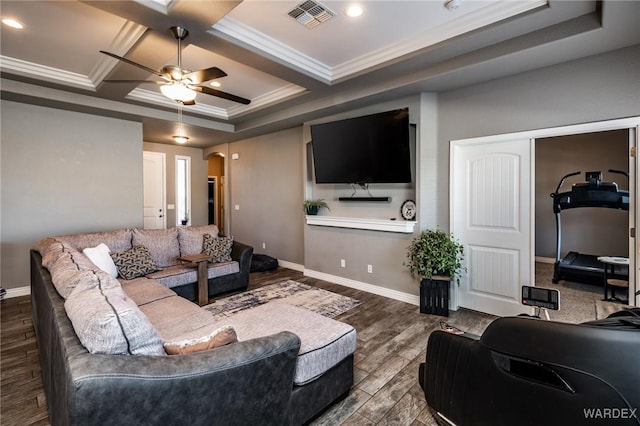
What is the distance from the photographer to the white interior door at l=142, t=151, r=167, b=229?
7145 millimetres

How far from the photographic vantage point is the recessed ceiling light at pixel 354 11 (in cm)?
261

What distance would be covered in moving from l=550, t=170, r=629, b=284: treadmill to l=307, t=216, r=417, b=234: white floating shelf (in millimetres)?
2885

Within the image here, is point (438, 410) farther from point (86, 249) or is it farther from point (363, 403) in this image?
point (86, 249)

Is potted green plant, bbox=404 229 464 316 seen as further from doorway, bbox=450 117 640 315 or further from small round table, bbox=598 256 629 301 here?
small round table, bbox=598 256 629 301

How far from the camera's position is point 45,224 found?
4.61m

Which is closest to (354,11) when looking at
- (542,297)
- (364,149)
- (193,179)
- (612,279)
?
(364,149)

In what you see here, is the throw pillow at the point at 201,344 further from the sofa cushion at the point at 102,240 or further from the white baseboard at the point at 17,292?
the white baseboard at the point at 17,292

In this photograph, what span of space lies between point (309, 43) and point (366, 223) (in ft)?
8.04

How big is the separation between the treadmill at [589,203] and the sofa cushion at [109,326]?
18.5 ft

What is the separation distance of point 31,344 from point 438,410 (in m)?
3.69

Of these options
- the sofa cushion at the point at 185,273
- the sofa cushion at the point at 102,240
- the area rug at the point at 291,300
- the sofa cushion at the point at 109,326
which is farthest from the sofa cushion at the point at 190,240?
the sofa cushion at the point at 109,326

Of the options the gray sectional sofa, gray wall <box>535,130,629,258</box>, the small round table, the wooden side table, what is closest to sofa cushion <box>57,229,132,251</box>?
the wooden side table

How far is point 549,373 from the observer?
1130mm

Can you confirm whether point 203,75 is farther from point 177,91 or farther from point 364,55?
point 364,55
